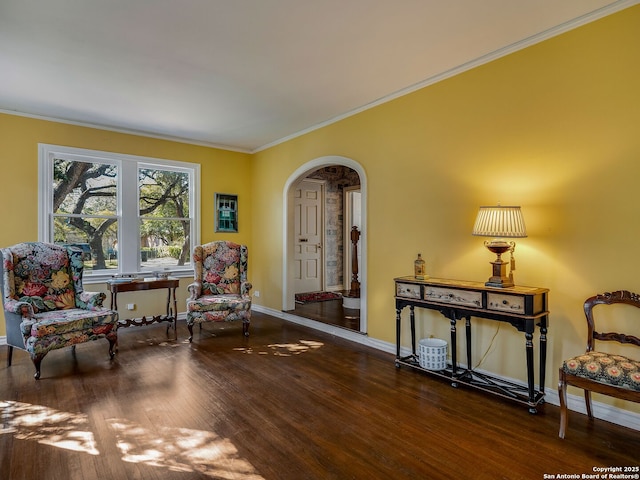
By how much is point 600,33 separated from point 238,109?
346cm

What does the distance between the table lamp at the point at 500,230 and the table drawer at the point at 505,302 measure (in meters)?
0.11

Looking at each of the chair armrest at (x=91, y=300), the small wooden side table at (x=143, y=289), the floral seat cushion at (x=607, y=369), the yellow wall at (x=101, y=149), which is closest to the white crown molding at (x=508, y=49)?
the floral seat cushion at (x=607, y=369)

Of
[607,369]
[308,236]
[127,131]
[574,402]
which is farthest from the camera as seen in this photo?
[308,236]

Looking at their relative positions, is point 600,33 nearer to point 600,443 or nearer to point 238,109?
point 600,443

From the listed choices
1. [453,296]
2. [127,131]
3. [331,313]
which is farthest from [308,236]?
[453,296]

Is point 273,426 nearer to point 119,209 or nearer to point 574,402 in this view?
point 574,402

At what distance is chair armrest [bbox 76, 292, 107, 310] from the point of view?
3.81m

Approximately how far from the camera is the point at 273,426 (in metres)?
2.36

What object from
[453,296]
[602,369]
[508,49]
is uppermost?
[508,49]

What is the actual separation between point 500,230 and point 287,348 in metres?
2.57

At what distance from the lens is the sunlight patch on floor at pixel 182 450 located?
75.6 inches

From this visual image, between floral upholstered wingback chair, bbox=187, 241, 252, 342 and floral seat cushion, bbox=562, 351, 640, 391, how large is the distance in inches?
136

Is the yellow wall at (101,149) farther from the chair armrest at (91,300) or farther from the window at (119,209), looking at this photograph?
the chair armrest at (91,300)

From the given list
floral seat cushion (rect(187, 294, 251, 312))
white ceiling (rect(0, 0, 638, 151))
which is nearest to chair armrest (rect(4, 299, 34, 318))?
floral seat cushion (rect(187, 294, 251, 312))
